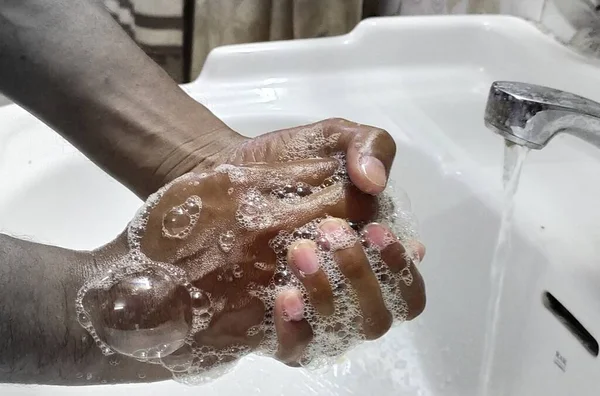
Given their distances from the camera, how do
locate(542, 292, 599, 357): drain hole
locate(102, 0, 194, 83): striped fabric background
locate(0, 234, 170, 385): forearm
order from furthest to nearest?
locate(102, 0, 194, 83): striped fabric background < locate(542, 292, 599, 357): drain hole < locate(0, 234, 170, 385): forearm

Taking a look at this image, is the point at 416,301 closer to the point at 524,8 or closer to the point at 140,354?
the point at 140,354

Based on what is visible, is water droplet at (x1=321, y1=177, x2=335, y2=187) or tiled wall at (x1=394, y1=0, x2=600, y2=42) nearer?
water droplet at (x1=321, y1=177, x2=335, y2=187)

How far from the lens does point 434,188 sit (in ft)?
2.23

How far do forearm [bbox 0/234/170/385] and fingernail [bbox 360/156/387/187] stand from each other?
169 millimetres

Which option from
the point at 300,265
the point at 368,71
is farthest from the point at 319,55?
the point at 300,265

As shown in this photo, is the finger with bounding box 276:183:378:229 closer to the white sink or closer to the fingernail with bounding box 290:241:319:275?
the fingernail with bounding box 290:241:319:275

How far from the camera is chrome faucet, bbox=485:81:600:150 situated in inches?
17.2

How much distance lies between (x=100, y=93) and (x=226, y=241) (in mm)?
184

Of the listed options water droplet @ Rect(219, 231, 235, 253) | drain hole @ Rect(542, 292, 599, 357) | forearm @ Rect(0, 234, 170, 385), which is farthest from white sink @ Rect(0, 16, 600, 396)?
water droplet @ Rect(219, 231, 235, 253)

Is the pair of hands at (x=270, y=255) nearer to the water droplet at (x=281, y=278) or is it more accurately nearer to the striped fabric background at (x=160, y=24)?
the water droplet at (x=281, y=278)

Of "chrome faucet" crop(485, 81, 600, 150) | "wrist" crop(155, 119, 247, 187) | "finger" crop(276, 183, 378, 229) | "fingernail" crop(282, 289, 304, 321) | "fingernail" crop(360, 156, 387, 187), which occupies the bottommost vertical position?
Answer: "fingernail" crop(282, 289, 304, 321)

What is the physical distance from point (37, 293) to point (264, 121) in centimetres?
36

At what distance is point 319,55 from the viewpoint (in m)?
0.78

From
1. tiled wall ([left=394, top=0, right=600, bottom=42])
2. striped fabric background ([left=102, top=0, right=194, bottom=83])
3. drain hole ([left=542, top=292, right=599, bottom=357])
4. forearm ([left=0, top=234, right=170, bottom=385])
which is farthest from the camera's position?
striped fabric background ([left=102, top=0, right=194, bottom=83])
